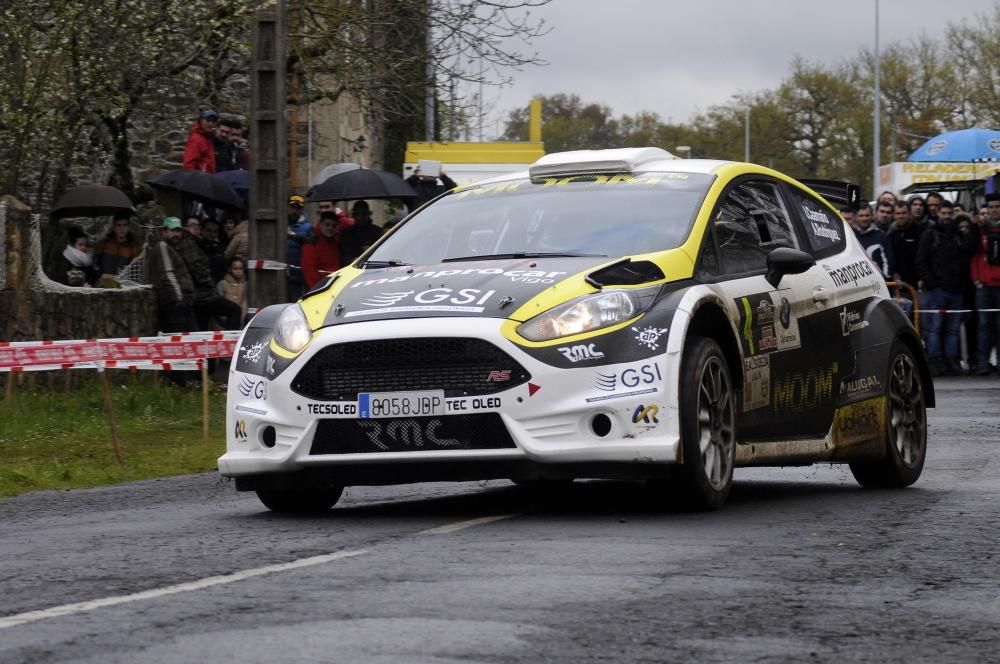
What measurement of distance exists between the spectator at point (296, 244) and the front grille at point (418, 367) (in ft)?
42.1

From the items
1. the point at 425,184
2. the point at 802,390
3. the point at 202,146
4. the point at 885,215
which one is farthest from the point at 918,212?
the point at 802,390

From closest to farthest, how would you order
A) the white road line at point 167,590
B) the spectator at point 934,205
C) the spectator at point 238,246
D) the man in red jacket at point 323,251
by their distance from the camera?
the white road line at point 167,590 < the man in red jacket at point 323,251 < the spectator at point 238,246 < the spectator at point 934,205

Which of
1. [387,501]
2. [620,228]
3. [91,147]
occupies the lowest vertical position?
[387,501]

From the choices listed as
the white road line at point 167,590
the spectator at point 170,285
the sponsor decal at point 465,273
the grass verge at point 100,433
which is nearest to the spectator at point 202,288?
the spectator at point 170,285

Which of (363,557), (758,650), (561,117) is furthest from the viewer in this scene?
(561,117)

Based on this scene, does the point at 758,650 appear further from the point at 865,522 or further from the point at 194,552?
the point at 865,522

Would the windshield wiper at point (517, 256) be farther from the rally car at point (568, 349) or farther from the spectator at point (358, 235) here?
the spectator at point (358, 235)

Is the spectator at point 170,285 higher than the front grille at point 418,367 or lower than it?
higher

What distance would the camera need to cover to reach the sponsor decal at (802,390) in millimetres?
9562

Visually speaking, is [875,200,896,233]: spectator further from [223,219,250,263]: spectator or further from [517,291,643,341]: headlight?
[517,291,643,341]: headlight

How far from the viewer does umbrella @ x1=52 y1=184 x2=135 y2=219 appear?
2189 centimetres

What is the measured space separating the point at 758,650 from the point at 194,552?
112 inches

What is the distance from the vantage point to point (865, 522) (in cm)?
851

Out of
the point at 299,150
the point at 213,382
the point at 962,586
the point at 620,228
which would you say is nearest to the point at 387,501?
the point at 620,228
